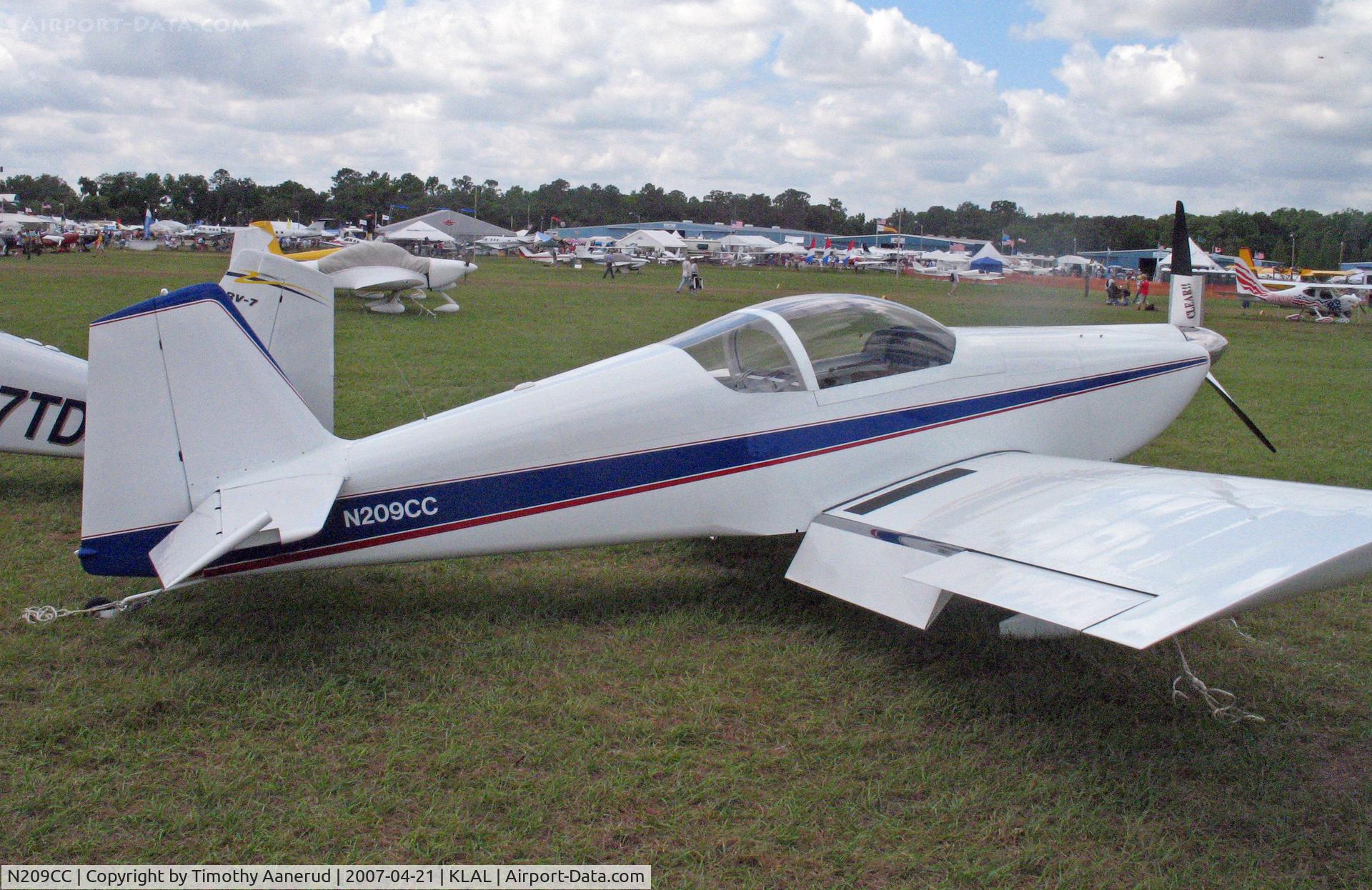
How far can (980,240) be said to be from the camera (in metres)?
53.4

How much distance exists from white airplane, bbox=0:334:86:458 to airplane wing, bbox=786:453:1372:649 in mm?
4820

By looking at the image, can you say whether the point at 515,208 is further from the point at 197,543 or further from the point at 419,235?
the point at 197,543

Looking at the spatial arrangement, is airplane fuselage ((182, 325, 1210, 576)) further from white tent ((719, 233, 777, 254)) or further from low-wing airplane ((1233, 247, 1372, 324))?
white tent ((719, 233, 777, 254))

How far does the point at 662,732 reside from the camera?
3.58m

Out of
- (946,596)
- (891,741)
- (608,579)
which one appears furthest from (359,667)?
(946,596)

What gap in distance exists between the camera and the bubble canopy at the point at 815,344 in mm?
4863

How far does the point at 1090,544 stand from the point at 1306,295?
1199 inches

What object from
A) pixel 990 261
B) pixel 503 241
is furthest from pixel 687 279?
pixel 503 241

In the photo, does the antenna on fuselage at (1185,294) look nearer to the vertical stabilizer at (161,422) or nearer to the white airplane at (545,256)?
the vertical stabilizer at (161,422)

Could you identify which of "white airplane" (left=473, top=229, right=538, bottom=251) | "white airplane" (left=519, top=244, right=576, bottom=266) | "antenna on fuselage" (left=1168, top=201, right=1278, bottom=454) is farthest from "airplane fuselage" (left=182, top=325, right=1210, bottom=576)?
"white airplane" (left=473, top=229, right=538, bottom=251)

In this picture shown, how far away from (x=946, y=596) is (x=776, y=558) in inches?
76.5

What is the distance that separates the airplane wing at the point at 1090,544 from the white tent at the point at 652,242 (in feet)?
222

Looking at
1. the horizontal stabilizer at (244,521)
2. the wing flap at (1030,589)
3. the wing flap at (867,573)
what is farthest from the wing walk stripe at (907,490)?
the horizontal stabilizer at (244,521)

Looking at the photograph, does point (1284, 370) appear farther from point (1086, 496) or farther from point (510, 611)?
point (510, 611)
